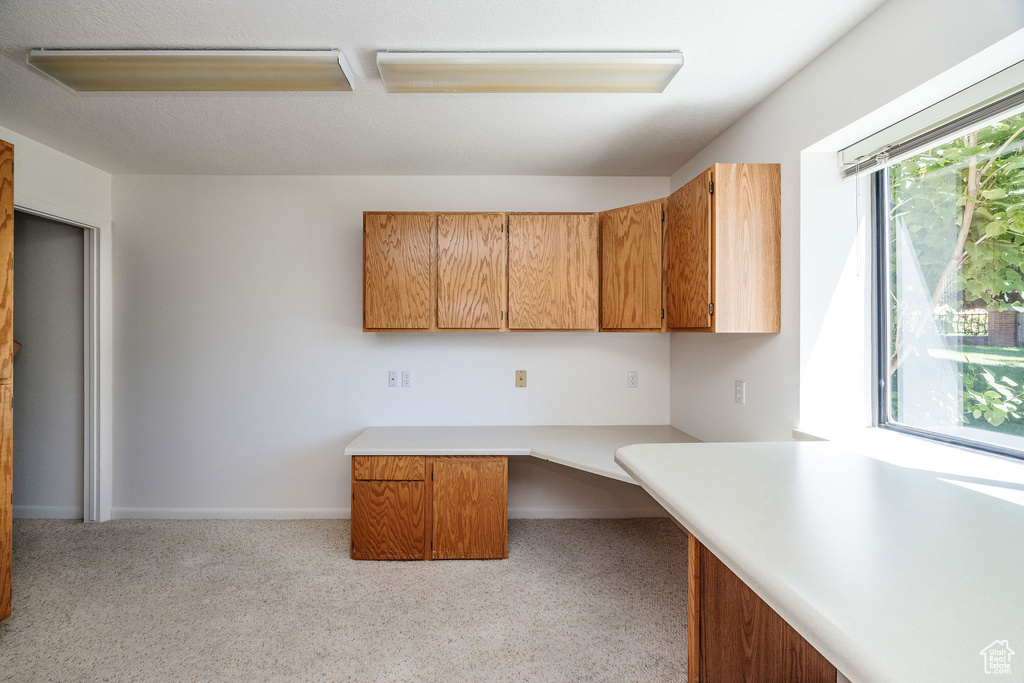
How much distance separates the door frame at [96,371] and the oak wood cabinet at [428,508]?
6.64ft

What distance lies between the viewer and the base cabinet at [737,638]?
1106 mm

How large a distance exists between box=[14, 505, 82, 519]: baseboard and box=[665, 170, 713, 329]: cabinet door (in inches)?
169

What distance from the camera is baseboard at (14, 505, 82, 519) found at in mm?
3254

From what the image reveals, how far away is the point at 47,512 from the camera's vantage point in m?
3.25

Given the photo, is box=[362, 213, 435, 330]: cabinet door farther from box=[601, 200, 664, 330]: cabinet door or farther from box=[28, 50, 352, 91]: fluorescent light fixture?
box=[601, 200, 664, 330]: cabinet door

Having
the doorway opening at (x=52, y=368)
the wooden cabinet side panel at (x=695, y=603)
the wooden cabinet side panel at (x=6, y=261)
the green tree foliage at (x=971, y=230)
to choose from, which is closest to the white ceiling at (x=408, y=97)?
the wooden cabinet side panel at (x=6, y=261)

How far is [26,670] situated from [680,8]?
11.5ft

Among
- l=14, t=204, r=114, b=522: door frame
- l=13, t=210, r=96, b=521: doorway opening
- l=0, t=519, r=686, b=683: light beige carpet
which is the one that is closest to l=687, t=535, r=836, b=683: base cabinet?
l=0, t=519, r=686, b=683: light beige carpet

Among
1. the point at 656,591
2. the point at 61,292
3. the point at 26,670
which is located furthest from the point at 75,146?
the point at 656,591

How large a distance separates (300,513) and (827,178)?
12.1ft

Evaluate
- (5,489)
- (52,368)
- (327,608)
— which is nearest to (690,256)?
(327,608)

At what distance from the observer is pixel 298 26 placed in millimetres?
1699

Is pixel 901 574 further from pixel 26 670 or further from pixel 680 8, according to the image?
pixel 26 670

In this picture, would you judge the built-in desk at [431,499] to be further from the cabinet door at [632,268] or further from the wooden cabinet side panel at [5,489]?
the wooden cabinet side panel at [5,489]
